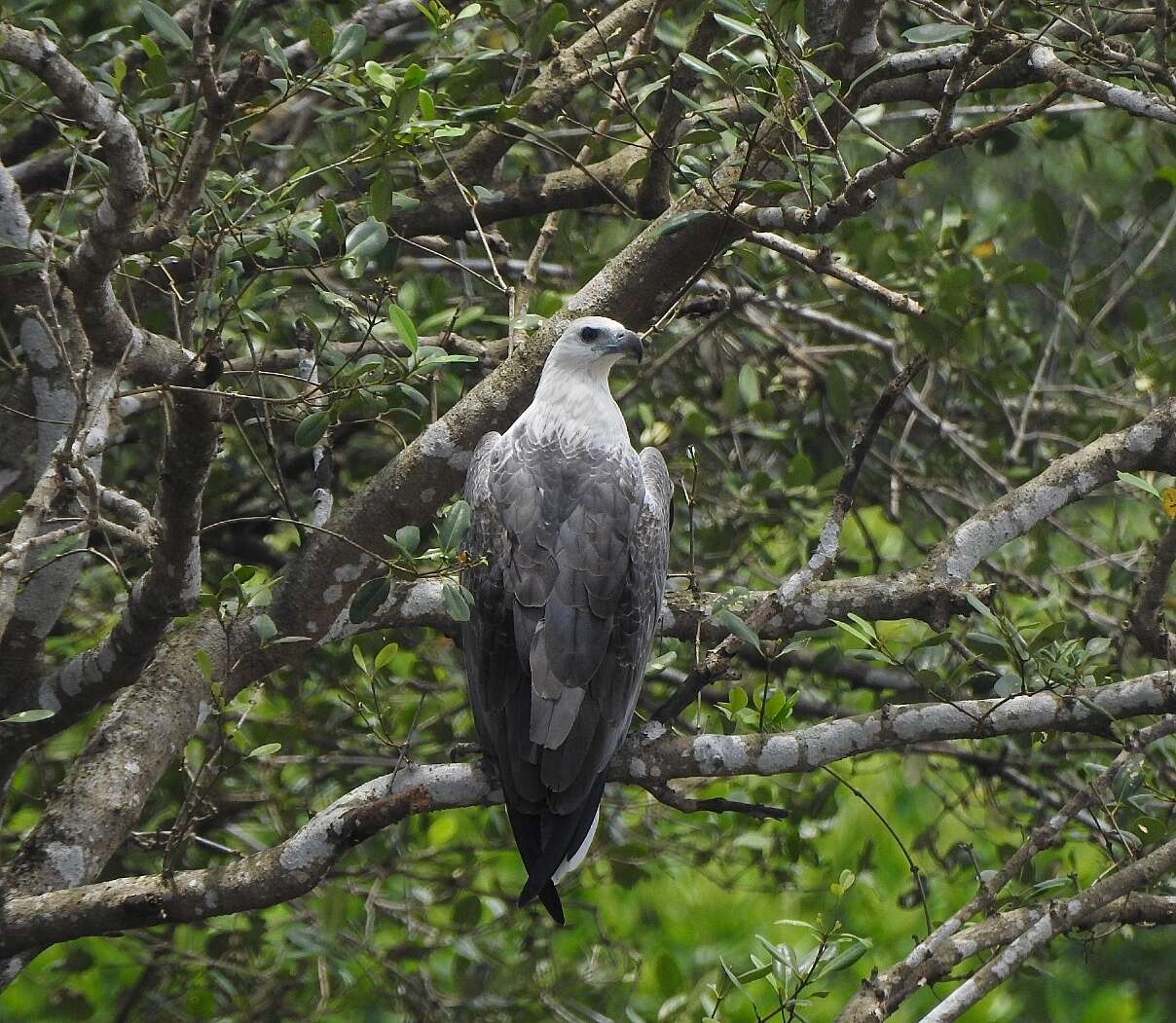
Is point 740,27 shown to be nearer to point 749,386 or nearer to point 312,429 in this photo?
point 312,429

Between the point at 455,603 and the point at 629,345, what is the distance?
3.84 ft

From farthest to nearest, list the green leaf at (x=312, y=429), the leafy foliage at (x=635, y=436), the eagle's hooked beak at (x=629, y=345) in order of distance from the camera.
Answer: the eagle's hooked beak at (x=629, y=345)
the leafy foliage at (x=635, y=436)
the green leaf at (x=312, y=429)

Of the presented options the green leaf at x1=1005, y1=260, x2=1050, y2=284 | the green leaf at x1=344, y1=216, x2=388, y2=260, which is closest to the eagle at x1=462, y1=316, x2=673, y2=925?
the green leaf at x1=344, y1=216, x2=388, y2=260

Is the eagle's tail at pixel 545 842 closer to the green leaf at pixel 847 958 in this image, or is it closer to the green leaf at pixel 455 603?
the green leaf at pixel 847 958

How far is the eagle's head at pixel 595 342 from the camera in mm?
3377

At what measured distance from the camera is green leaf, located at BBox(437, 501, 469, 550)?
250 centimetres

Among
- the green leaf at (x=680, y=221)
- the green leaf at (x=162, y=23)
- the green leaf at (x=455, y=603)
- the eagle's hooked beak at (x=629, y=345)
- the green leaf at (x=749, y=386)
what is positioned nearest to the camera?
the green leaf at (x=455, y=603)

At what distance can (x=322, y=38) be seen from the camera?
2.62 m

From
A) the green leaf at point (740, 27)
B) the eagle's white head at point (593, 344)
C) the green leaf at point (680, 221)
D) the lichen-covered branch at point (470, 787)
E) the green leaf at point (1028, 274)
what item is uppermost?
the green leaf at point (740, 27)

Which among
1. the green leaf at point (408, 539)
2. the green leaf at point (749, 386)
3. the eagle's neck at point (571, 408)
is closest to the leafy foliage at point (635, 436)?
the green leaf at point (749, 386)

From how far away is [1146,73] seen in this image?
2707mm

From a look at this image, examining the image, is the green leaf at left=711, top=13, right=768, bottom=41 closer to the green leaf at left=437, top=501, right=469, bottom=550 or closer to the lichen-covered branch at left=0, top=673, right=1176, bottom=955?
the green leaf at left=437, top=501, right=469, bottom=550

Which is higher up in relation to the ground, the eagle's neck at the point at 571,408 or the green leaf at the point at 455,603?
the green leaf at the point at 455,603

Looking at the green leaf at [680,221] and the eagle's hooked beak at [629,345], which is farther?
the eagle's hooked beak at [629,345]
